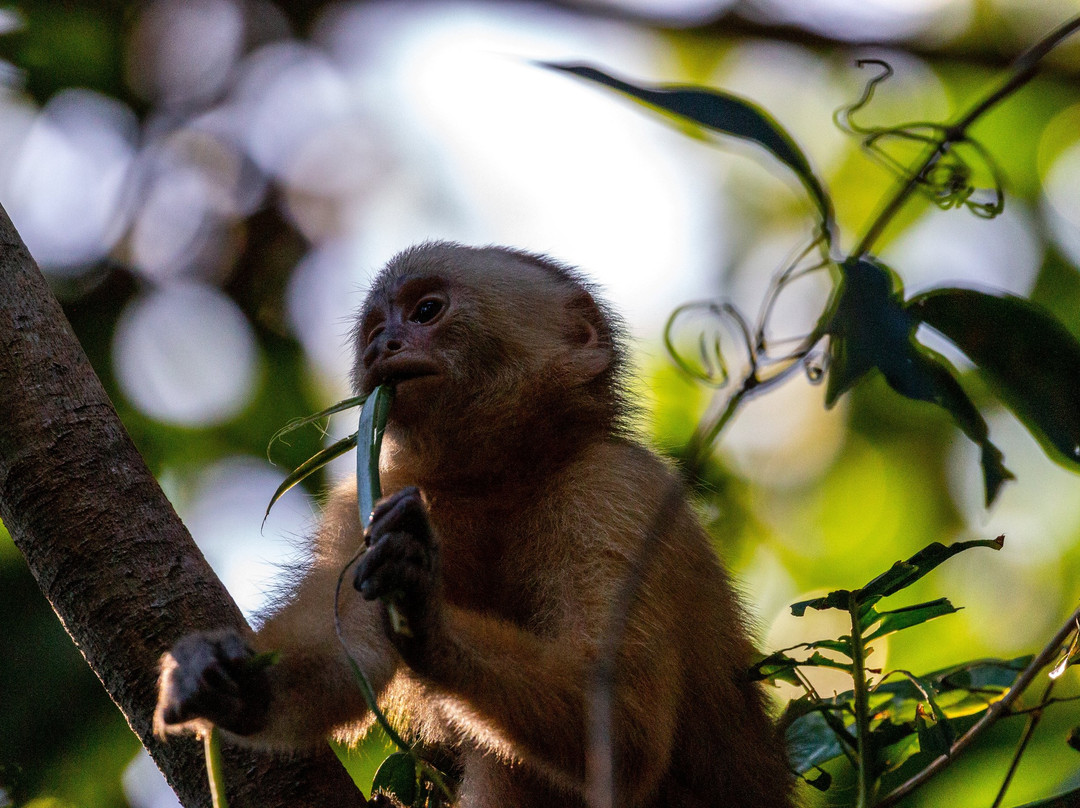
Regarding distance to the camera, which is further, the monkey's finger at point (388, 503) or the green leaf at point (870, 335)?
the monkey's finger at point (388, 503)

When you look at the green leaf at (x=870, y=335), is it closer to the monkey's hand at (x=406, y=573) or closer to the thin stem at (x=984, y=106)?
the thin stem at (x=984, y=106)

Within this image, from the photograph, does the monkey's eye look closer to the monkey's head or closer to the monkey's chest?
the monkey's head

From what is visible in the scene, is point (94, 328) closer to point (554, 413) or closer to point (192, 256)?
point (192, 256)

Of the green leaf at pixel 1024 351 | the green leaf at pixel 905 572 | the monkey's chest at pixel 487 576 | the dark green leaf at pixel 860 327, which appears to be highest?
the dark green leaf at pixel 860 327

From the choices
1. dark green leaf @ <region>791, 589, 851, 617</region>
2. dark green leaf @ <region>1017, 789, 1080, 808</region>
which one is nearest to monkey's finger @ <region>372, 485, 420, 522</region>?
dark green leaf @ <region>791, 589, 851, 617</region>

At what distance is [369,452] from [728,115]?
1605 millimetres

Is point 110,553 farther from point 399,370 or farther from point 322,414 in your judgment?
point 399,370

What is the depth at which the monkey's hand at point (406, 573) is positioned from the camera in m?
3.13

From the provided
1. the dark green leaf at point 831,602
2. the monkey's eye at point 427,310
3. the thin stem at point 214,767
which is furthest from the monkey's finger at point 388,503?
the monkey's eye at point 427,310

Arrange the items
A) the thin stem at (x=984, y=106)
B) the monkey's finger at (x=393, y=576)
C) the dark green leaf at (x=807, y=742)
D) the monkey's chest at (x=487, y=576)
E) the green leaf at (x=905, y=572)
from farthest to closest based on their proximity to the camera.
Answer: the dark green leaf at (x=807, y=742)
the monkey's chest at (x=487, y=576)
the green leaf at (x=905, y=572)
the monkey's finger at (x=393, y=576)
the thin stem at (x=984, y=106)

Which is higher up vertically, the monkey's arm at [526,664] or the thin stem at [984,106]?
the thin stem at [984,106]

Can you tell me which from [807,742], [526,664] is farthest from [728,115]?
[807,742]

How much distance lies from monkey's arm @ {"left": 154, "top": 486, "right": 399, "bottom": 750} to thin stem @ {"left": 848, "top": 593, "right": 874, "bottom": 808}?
1589mm

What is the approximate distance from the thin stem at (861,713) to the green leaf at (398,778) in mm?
1617
